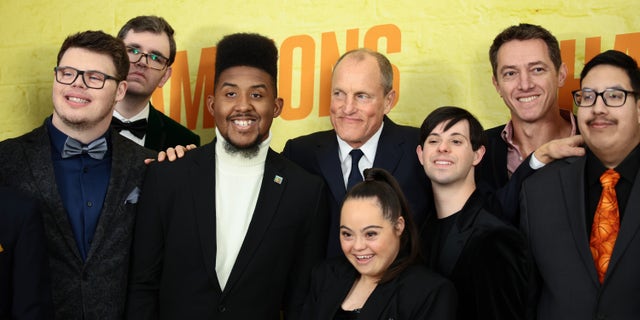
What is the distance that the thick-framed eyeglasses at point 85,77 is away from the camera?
2.95m

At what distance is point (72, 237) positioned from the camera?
2857mm

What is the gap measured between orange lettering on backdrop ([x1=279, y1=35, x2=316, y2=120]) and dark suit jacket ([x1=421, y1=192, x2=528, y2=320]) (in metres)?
1.61

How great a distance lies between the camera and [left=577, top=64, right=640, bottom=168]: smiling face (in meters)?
2.76

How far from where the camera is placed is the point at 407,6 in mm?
4012

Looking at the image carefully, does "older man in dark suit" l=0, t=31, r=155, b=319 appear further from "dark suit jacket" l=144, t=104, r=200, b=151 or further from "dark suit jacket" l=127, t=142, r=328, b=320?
"dark suit jacket" l=144, t=104, r=200, b=151

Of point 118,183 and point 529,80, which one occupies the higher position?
point 529,80

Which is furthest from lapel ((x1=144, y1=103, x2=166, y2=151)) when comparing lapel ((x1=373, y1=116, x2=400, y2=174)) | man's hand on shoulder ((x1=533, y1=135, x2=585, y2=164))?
man's hand on shoulder ((x1=533, y1=135, x2=585, y2=164))

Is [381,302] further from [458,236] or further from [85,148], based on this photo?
[85,148]

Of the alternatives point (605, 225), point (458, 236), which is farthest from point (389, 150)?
point (605, 225)

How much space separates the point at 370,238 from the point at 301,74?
1.67 m

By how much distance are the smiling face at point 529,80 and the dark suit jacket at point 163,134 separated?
1557 millimetres

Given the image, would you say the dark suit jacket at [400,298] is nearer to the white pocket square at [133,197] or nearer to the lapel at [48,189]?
the white pocket square at [133,197]

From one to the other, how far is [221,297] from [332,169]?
0.71 m

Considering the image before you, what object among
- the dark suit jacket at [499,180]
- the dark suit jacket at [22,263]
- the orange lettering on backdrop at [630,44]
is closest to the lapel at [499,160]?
the dark suit jacket at [499,180]
